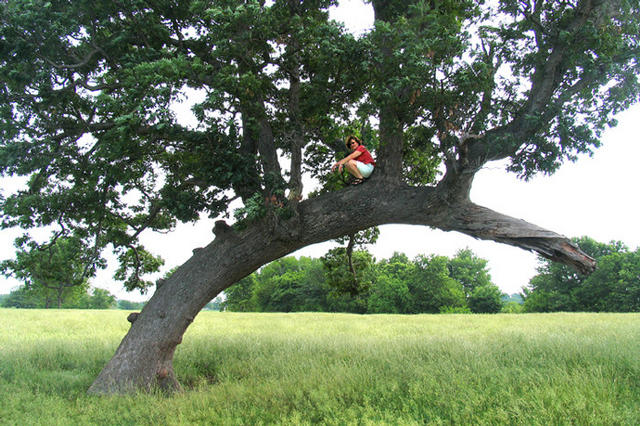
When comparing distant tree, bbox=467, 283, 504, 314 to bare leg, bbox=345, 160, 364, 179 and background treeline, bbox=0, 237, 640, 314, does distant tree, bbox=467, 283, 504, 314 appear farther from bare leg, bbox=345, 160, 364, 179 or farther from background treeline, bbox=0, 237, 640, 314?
bare leg, bbox=345, 160, 364, 179

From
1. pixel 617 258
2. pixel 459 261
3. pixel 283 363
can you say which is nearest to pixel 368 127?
pixel 283 363

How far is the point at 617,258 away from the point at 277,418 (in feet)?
214

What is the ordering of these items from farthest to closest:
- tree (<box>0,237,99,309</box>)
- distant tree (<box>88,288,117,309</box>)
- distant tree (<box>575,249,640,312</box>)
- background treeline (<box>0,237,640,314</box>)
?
distant tree (<box>88,288,117,309</box>), background treeline (<box>0,237,640,314</box>), distant tree (<box>575,249,640,312</box>), tree (<box>0,237,99,309</box>)

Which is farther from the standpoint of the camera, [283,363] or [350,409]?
[283,363]

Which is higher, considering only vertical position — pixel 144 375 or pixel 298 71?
pixel 298 71

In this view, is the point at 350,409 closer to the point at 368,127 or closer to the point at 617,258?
the point at 368,127

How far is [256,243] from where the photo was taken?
9.43 meters

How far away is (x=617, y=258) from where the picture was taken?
54969 millimetres

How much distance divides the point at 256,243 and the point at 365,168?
3289mm

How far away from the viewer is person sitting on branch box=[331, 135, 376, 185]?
921 cm

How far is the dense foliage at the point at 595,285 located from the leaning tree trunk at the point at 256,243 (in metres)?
57.2

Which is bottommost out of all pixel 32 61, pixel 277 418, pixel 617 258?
pixel 277 418

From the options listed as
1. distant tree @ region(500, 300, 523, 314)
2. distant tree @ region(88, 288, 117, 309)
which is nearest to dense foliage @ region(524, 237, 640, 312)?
distant tree @ region(500, 300, 523, 314)

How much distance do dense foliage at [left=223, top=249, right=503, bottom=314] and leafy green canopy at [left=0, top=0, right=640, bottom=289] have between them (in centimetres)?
5442
